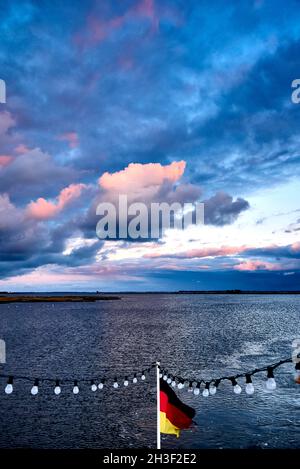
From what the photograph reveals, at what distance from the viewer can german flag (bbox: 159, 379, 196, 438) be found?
40.3 feet

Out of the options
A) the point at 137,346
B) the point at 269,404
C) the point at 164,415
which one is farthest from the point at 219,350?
the point at 164,415

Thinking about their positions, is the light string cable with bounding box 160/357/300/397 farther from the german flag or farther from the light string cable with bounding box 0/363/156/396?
the light string cable with bounding box 0/363/156/396

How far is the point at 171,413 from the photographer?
484 inches

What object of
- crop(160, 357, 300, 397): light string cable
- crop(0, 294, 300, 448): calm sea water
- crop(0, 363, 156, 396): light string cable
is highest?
crop(160, 357, 300, 397): light string cable

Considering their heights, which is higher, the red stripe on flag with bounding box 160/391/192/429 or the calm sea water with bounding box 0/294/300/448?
the red stripe on flag with bounding box 160/391/192/429

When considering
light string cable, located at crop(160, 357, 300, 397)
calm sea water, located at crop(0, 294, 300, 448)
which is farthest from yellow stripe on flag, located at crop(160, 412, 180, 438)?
calm sea water, located at crop(0, 294, 300, 448)

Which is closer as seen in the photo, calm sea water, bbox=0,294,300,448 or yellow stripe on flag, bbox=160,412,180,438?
yellow stripe on flag, bbox=160,412,180,438

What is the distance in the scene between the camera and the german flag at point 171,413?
40.3 feet

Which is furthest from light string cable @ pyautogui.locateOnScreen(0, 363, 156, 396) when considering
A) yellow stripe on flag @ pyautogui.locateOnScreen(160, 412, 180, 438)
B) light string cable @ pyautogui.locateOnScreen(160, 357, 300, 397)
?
yellow stripe on flag @ pyautogui.locateOnScreen(160, 412, 180, 438)

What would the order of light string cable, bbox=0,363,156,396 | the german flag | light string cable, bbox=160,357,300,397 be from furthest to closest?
light string cable, bbox=0,363,156,396, the german flag, light string cable, bbox=160,357,300,397

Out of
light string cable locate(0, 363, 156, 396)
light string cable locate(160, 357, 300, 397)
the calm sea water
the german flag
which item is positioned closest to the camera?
light string cable locate(160, 357, 300, 397)

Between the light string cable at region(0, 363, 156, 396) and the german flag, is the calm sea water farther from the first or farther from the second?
the german flag

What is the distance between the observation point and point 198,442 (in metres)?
21.2
